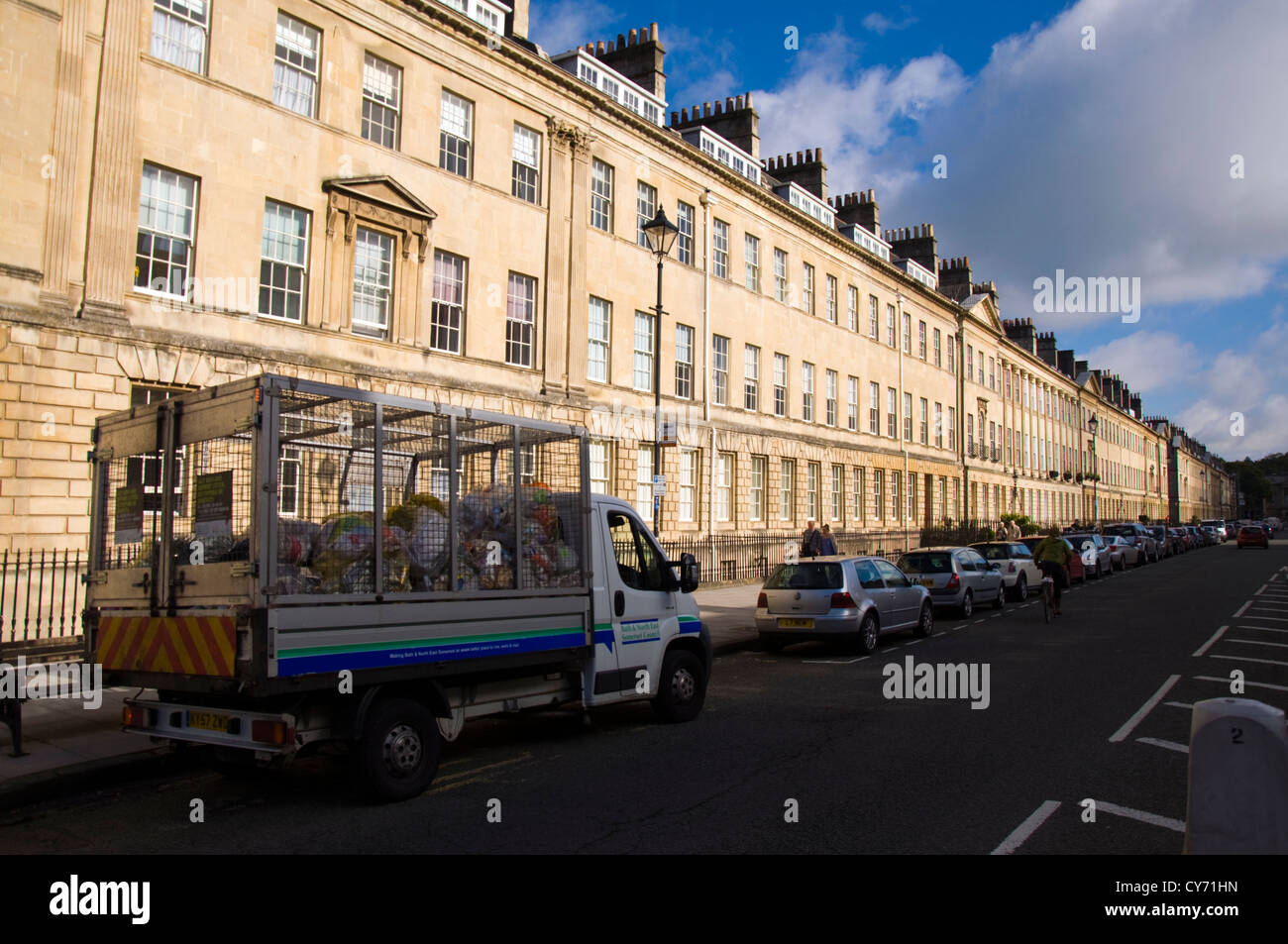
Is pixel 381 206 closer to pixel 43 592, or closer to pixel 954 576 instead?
pixel 43 592

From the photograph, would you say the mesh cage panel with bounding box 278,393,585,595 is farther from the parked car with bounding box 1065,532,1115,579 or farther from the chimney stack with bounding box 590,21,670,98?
the parked car with bounding box 1065,532,1115,579

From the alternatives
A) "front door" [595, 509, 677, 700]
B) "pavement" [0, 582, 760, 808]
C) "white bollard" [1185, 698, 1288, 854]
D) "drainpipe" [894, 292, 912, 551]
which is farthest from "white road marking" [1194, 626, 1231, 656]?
"drainpipe" [894, 292, 912, 551]

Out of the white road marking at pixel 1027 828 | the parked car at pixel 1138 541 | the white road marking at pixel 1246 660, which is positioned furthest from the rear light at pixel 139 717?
the parked car at pixel 1138 541

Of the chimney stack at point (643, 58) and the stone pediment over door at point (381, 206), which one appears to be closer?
the stone pediment over door at point (381, 206)

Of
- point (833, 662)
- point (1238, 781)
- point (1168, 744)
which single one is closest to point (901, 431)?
point (833, 662)

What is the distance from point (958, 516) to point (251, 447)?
47.7 meters

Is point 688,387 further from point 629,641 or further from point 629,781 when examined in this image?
point 629,781

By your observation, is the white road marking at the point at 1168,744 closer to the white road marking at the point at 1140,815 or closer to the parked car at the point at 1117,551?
the white road marking at the point at 1140,815

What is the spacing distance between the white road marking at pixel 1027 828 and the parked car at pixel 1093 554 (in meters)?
27.2

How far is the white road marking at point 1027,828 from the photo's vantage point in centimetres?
524

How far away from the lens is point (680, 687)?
9258 mm

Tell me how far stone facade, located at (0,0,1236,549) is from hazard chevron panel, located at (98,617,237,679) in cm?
833

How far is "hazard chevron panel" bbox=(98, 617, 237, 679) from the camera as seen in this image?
6020 millimetres
